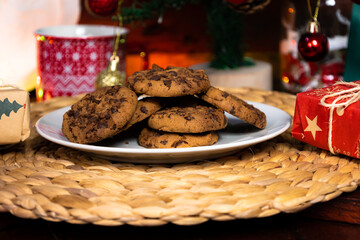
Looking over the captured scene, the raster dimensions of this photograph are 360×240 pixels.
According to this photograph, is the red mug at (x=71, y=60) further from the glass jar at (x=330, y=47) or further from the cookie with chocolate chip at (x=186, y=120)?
the cookie with chocolate chip at (x=186, y=120)

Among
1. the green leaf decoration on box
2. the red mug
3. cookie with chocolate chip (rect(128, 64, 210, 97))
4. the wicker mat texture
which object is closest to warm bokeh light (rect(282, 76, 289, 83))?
the red mug

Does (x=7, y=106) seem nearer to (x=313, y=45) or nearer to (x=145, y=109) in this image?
(x=145, y=109)

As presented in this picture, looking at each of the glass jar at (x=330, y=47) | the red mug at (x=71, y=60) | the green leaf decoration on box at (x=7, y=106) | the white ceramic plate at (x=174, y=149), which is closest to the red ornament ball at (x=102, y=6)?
the red mug at (x=71, y=60)

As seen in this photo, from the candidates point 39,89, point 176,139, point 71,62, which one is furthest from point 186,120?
point 39,89

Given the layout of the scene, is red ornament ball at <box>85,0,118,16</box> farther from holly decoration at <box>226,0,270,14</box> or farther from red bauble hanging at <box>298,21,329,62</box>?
red bauble hanging at <box>298,21,329,62</box>

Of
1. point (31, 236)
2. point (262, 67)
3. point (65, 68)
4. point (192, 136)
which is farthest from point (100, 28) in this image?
point (31, 236)
